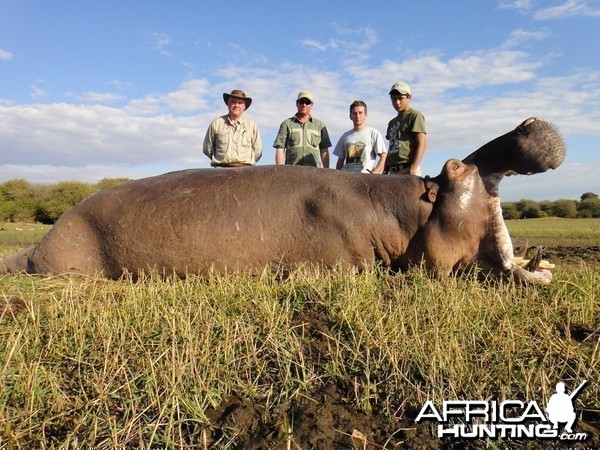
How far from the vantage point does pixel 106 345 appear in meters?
2.68

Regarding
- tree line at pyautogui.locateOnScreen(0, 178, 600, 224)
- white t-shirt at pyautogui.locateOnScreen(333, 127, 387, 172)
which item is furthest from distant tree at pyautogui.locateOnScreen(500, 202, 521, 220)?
white t-shirt at pyautogui.locateOnScreen(333, 127, 387, 172)

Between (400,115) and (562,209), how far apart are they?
26.0 m

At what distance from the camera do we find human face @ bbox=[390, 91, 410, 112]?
7539 mm

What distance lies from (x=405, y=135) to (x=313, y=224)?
359cm

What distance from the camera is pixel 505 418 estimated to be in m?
2.12

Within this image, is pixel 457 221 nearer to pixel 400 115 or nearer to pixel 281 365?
pixel 281 365

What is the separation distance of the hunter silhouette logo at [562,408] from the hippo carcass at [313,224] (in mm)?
2092

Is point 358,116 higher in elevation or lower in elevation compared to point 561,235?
higher

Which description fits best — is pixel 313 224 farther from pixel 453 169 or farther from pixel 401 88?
pixel 401 88

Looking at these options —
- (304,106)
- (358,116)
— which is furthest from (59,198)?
(358,116)

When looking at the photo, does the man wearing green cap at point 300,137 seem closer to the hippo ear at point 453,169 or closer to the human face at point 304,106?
the human face at point 304,106

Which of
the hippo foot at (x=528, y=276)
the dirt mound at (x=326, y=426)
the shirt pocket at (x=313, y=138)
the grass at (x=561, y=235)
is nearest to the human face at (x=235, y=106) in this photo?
the shirt pocket at (x=313, y=138)

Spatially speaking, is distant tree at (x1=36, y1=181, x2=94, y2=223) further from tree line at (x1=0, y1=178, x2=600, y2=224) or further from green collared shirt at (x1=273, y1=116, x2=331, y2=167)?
green collared shirt at (x1=273, y1=116, x2=331, y2=167)

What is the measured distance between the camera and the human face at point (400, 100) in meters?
7.54
